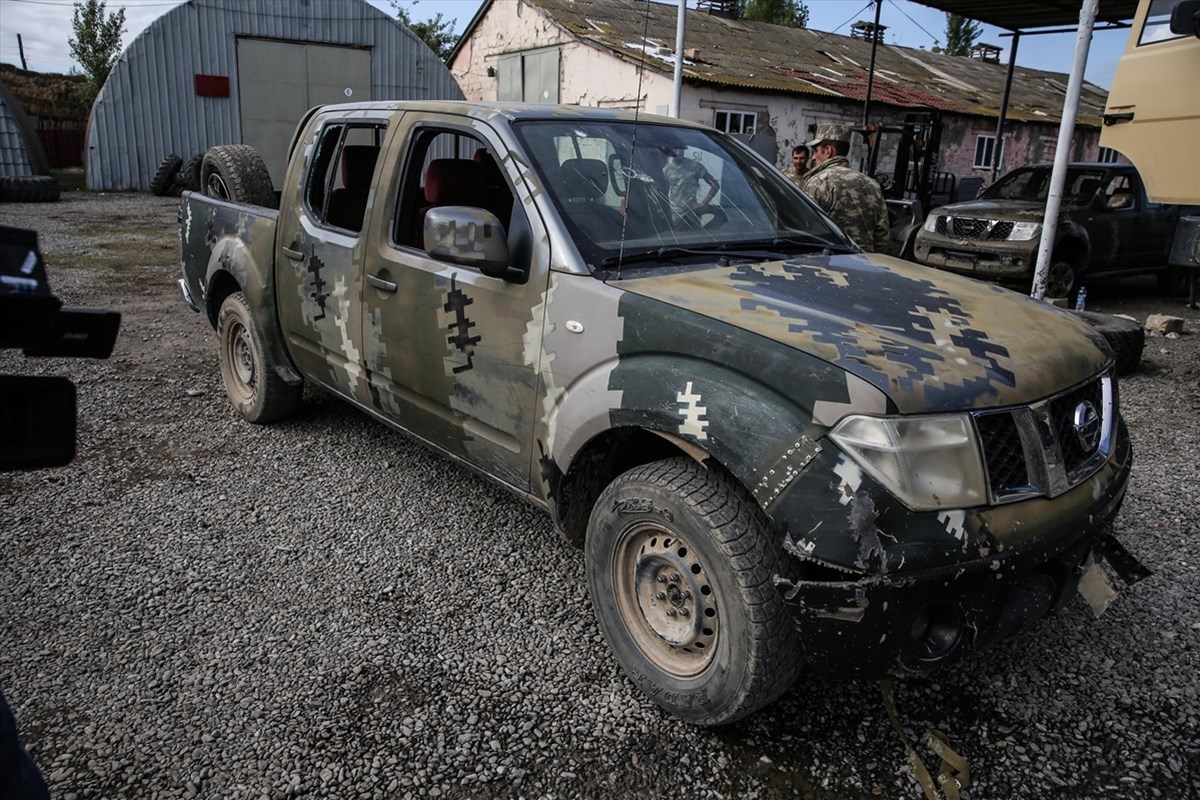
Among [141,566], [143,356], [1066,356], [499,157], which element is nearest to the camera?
[1066,356]

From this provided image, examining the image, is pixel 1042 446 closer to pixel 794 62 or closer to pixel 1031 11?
pixel 1031 11

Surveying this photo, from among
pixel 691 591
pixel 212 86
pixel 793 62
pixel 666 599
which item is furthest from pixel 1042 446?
pixel 793 62

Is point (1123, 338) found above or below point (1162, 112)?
below

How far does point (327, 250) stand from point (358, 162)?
71 cm

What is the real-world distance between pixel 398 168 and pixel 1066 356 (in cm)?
267

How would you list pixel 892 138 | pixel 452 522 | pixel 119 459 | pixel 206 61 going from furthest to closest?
pixel 892 138
pixel 206 61
pixel 119 459
pixel 452 522

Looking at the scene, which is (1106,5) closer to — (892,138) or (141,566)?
(892,138)

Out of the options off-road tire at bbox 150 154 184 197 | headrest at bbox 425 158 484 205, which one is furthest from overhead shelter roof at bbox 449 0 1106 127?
headrest at bbox 425 158 484 205

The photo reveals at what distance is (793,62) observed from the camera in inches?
971

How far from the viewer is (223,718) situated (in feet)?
8.34

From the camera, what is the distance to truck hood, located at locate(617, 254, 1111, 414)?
2186 millimetres

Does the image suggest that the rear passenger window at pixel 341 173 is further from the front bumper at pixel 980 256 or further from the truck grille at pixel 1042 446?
the front bumper at pixel 980 256

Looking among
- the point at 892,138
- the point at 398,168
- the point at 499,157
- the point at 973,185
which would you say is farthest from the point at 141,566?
the point at 892,138

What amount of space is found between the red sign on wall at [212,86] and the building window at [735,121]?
38.7ft
